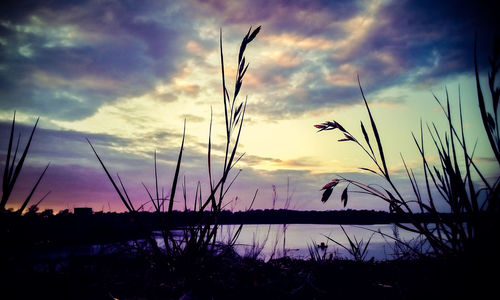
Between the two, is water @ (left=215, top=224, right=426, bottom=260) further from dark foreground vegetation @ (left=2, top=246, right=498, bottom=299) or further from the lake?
dark foreground vegetation @ (left=2, top=246, right=498, bottom=299)

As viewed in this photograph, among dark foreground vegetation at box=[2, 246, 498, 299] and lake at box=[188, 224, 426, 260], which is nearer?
dark foreground vegetation at box=[2, 246, 498, 299]

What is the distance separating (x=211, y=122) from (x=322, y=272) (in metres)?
1.32

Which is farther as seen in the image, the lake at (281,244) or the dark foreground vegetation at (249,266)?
the lake at (281,244)

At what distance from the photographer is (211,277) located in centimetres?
145

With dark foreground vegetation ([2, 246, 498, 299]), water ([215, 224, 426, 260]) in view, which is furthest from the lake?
dark foreground vegetation ([2, 246, 498, 299])

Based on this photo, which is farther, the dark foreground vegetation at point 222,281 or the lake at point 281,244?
the lake at point 281,244

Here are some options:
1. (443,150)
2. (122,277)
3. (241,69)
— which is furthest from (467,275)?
(122,277)

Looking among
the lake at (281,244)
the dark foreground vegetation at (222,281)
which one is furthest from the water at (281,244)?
the dark foreground vegetation at (222,281)

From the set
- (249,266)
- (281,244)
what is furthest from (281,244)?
(249,266)

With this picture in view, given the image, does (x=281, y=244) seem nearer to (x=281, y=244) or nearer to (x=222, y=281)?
(x=281, y=244)

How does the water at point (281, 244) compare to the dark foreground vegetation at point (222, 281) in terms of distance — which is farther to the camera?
the water at point (281, 244)

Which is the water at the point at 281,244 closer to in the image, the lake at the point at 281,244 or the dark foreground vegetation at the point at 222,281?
the lake at the point at 281,244

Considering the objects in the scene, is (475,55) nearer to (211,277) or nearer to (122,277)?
(211,277)

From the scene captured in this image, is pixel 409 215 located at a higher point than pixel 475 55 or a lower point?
lower
